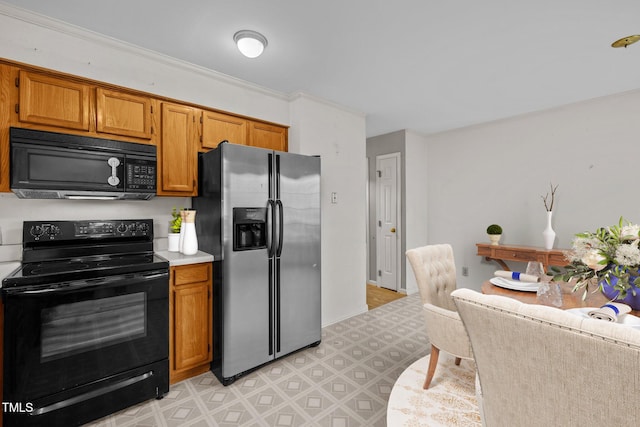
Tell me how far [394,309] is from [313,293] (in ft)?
5.26

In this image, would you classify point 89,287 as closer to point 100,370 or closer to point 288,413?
point 100,370

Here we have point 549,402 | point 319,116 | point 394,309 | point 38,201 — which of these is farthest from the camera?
point 394,309

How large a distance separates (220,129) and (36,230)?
1.54 meters

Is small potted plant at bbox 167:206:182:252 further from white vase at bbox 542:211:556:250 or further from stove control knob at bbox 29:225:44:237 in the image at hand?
white vase at bbox 542:211:556:250

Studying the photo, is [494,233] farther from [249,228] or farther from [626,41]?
[249,228]

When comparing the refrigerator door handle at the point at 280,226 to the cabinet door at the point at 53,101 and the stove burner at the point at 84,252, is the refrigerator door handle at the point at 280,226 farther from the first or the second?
the cabinet door at the point at 53,101

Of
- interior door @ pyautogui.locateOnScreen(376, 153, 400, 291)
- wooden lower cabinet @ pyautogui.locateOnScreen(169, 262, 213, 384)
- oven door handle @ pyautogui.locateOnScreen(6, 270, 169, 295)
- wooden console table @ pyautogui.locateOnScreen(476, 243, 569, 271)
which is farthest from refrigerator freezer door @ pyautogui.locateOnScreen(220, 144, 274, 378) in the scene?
wooden console table @ pyautogui.locateOnScreen(476, 243, 569, 271)

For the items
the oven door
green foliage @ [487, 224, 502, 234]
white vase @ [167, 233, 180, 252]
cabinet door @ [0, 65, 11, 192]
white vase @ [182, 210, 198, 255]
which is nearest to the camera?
the oven door

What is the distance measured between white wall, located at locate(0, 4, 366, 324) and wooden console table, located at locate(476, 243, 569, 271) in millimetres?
1712

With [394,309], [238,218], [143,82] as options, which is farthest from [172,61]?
[394,309]

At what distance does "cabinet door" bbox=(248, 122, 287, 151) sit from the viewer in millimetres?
2896

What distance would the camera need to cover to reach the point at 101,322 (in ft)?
5.88

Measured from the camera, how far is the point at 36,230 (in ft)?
6.48

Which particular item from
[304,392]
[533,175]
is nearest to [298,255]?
[304,392]
